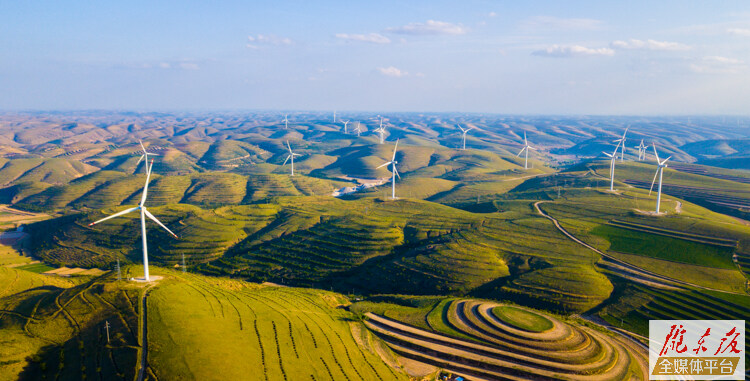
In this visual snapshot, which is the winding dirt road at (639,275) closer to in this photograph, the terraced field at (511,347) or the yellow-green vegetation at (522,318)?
the terraced field at (511,347)

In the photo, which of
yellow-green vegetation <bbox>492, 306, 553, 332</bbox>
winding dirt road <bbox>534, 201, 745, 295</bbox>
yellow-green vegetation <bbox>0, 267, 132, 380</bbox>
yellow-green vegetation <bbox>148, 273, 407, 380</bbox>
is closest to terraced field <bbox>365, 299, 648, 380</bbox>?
yellow-green vegetation <bbox>492, 306, 553, 332</bbox>

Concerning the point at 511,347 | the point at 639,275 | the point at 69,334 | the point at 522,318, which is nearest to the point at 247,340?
the point at 69,334

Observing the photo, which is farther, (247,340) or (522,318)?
(522,318)

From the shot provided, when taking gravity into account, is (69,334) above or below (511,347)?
above

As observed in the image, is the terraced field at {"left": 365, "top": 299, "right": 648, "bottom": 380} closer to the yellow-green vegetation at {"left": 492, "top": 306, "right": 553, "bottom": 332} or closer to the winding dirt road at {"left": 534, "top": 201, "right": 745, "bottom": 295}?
the yellow-green vegetation at {"left": 492, "top": 306, "right": 553, "bottom": 332}

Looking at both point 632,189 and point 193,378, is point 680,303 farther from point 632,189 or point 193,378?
point 632,189

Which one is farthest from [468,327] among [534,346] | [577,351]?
[577,351]

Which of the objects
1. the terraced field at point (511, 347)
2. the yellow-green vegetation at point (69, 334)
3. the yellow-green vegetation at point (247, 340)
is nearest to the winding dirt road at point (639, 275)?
the terraced field at point (511, 347)

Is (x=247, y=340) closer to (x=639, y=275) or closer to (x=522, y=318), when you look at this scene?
(x=522, y=318)

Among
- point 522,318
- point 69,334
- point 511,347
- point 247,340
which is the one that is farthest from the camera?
point 522,318
